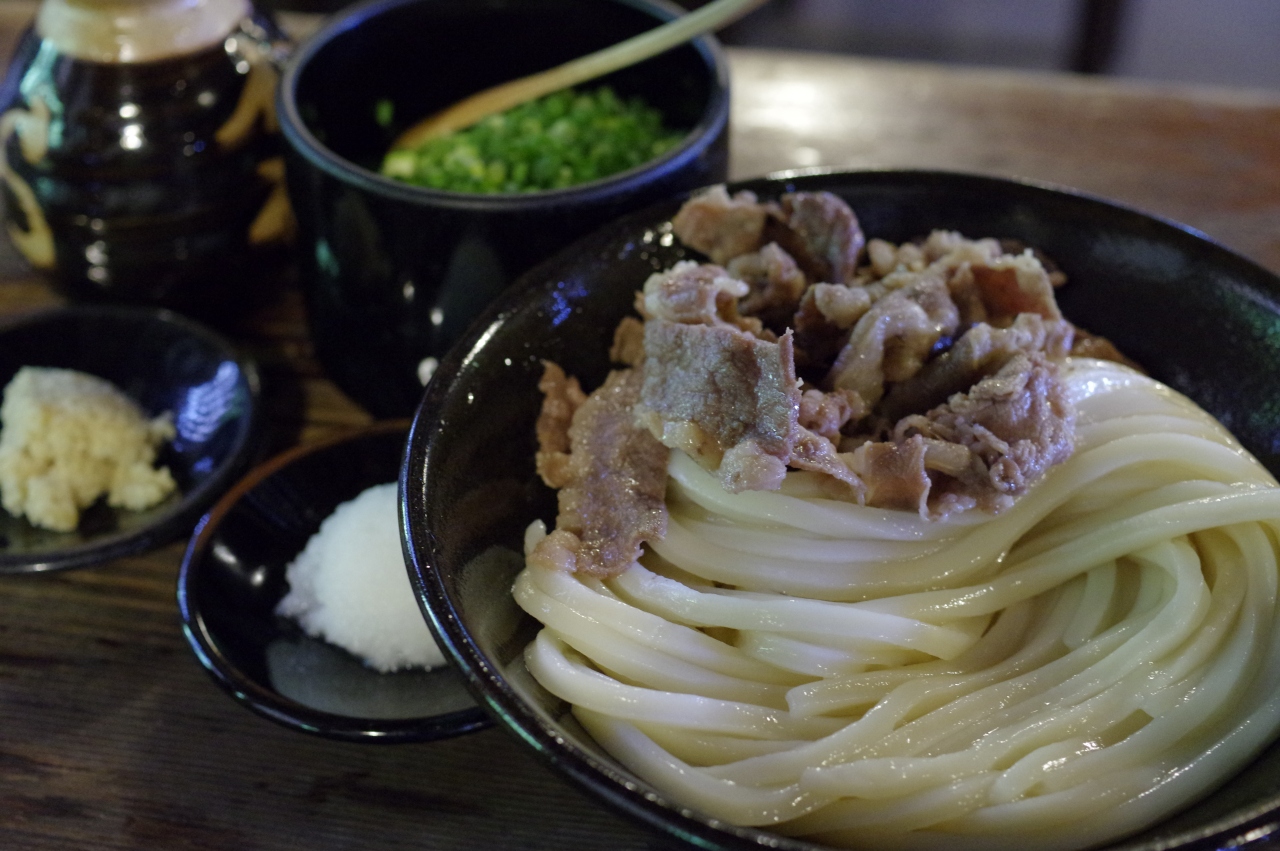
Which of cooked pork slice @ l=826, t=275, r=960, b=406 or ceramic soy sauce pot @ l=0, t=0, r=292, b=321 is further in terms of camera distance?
ceramic soy sauce pot @ l=0, t=0, r=292, b=321

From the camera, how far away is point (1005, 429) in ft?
5.12

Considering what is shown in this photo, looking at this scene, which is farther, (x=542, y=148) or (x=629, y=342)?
(x=542, y=148)

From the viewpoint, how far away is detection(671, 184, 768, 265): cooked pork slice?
6.31 feet

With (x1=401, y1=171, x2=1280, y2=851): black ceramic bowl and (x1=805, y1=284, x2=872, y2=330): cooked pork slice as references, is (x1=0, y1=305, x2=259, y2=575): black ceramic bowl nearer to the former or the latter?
(x1=401, y1=171, x2=1280, y2=851): black ceramic bowl

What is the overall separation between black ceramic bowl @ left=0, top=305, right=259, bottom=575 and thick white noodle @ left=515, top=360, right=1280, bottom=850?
88 cm

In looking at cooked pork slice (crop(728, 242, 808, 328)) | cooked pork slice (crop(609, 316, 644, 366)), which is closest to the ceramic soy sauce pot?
cooked pork slice (crop(609, 316, 644, 366))

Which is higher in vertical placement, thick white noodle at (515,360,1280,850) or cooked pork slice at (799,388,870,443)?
cooked pork slice at (799,388,870,443)

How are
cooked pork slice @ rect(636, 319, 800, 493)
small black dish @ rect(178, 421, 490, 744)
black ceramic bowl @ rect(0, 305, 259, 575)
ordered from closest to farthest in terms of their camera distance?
cooked pork slice @ rect(636, 319, 800, 493), small black dish @ rect(178, 421, 490, 744), black ceramic bowl @ rect(0, 305, 259, 575)

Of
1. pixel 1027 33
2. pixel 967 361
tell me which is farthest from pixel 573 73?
pixel 1027 33

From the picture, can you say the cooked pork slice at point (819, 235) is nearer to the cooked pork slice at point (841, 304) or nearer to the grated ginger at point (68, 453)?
the cooked pork slice at point (841, 304)

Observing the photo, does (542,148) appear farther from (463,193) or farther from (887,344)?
(887,344)

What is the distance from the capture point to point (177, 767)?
1.77m

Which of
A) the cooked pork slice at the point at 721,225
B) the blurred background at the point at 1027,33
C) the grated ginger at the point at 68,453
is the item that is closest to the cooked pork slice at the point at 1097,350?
the cooked pork slice at the point at 721,225

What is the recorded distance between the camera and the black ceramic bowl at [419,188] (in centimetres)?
198
